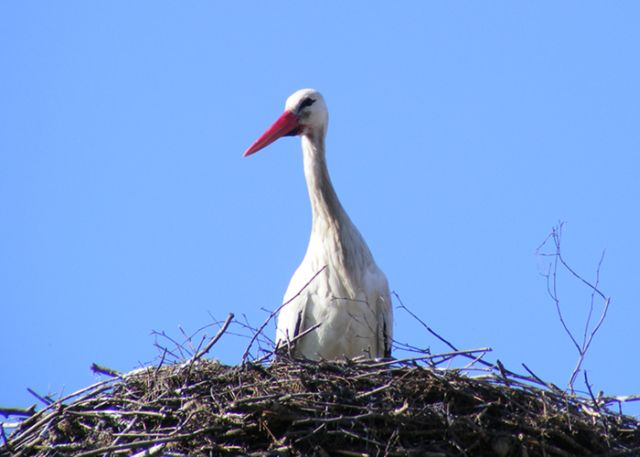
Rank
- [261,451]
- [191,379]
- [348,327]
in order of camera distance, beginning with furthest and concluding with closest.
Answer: [348,327] < [191,379] < [261,451]

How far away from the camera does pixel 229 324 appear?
15.9 feet

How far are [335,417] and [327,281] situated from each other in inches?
66.1

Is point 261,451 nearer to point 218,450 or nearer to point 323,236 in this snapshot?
point 218,450

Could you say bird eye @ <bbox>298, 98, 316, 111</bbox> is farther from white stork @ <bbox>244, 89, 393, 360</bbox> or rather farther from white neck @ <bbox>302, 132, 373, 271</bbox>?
white neck @ <bbox>302, 132, 373, 271</bbox>

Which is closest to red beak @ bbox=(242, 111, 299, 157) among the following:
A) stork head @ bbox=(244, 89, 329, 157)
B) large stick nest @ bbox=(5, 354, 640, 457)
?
stork head @ bbox=(244, 89, 329, 157)

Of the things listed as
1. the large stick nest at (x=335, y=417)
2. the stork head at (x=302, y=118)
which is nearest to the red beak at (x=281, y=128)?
the stork head at (x=302, y=118)

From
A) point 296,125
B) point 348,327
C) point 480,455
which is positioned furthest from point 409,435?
point 296,125

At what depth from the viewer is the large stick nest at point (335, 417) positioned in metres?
4.58

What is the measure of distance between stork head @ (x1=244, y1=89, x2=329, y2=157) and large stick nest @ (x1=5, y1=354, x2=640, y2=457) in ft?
6.23

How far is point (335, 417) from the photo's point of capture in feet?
15.2

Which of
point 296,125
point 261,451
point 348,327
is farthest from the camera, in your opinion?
point 296,125

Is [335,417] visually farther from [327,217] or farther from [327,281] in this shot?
[327,217]

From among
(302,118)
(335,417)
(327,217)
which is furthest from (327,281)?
(335,417)

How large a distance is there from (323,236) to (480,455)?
79.0 inches
